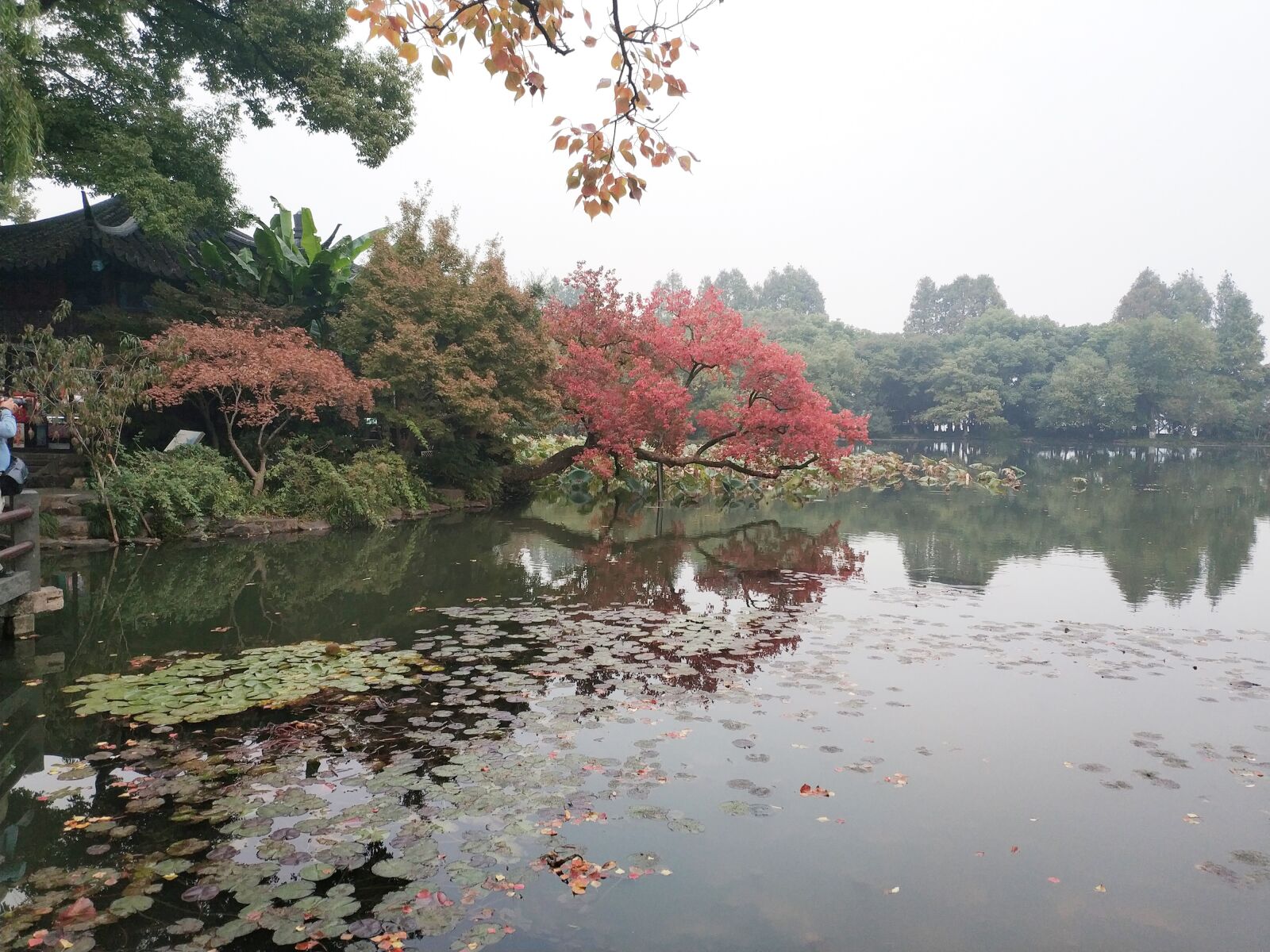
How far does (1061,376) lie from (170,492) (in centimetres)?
4475

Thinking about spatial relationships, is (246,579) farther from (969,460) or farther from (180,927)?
(969,460)

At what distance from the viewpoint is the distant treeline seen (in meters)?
43.9

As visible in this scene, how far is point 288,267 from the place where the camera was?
1428 centimetres

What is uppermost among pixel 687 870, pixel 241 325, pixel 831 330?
pixel 831 330

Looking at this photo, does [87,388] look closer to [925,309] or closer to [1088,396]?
[1088,396]

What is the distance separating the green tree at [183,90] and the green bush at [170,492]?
3064mm

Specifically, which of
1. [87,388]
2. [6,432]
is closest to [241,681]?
[6,432]

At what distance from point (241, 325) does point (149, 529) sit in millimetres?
3643

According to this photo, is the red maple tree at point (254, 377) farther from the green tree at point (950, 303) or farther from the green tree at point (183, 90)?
the green tree at point (950, 303)

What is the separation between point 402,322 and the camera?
1369 centimetres

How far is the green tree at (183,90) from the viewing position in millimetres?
11344

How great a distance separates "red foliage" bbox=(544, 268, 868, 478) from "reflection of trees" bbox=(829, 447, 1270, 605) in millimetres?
1818

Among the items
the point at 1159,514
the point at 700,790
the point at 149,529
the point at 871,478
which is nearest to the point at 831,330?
the point at 871,478

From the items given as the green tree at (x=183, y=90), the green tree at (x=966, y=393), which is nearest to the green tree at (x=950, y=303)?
the green tree at (x=966, y=393)
